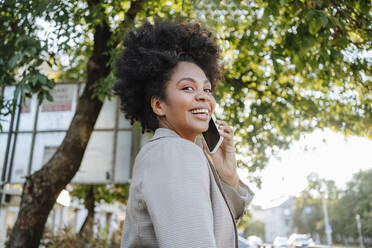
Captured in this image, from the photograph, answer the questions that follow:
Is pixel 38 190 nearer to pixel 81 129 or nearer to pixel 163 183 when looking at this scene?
pixel 81 129

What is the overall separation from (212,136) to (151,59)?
55 centimetres

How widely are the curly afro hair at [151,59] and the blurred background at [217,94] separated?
107 centimetres

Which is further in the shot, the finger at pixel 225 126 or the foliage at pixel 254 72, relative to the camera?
the foliage at pixel 254 72

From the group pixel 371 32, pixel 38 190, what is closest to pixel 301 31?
pixel 371 32

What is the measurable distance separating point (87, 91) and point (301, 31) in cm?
444

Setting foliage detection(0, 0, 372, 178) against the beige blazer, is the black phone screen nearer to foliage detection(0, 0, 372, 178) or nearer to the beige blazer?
the beige blazer

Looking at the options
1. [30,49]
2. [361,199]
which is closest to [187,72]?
[30,49]

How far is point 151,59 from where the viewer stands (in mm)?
1873

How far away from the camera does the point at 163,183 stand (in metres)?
1.23


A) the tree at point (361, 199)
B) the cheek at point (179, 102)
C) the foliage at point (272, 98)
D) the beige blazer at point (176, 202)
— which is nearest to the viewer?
the beige blazer at point (176, 202)

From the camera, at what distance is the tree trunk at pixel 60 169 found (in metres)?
6.31

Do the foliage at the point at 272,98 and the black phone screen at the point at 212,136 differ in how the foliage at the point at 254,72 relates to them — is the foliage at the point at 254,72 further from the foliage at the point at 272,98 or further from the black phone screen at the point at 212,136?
the black phone screen at the point at 212,136

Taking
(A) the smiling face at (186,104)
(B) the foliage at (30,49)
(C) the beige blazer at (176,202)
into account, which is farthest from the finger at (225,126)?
(B) the foliage at (30,49)

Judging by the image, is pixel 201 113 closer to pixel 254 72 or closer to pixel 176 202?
pixel 176 202
